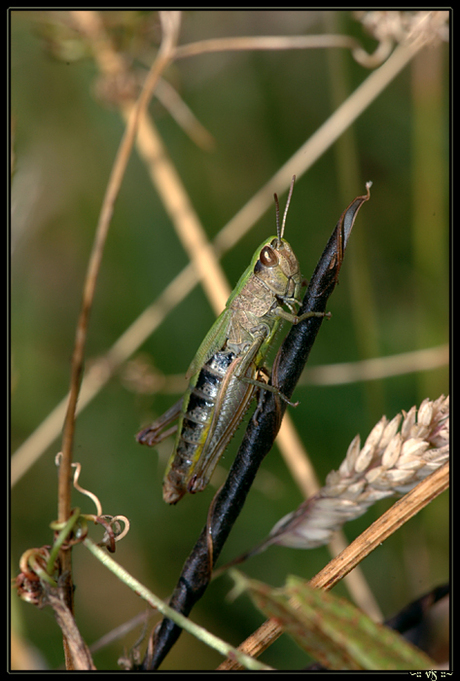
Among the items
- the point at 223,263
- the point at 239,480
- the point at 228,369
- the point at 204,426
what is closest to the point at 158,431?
the point at 204,426

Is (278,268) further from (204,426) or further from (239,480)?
(239,480)

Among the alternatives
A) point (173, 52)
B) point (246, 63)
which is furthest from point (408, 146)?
point (173, 52)

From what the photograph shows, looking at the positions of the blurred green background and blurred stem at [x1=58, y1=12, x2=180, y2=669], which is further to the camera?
the blurred green background

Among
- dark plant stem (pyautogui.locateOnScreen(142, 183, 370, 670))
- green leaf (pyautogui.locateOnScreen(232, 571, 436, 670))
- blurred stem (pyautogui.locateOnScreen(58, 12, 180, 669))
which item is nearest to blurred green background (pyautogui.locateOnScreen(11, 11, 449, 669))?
blurred stem (pyautogui.locateOnScreen(58, 12, 180, 669))

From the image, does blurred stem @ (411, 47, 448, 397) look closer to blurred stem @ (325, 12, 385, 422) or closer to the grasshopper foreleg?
blurred stem @ (325, 12, 385, 422)

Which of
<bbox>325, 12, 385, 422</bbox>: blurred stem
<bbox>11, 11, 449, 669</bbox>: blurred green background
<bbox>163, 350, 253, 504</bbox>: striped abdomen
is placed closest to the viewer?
<bbox>163, 350, 253, 504</bbox>: striped abdomen

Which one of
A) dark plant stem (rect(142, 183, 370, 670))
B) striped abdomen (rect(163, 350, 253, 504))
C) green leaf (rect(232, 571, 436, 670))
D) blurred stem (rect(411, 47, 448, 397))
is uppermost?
blurred stem (rect(411, 47, 448, 397))

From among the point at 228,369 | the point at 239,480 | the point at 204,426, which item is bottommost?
the point at 239,480

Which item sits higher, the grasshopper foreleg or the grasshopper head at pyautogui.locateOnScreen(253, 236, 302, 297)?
the grasshopper head at pyautogui.locateOnScreen(253, 236, 302, 297)
